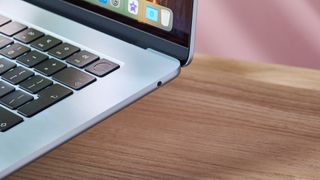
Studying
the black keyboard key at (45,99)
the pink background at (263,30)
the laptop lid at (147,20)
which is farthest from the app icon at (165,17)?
the pink background at (263,30)

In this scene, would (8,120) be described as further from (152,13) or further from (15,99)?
(152,13)

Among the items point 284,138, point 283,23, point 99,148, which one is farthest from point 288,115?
point 283,23

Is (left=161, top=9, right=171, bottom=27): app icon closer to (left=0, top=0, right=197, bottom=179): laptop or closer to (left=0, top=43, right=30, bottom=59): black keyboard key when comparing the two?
(left=0, top=0, right=197, bottom=179): laptop

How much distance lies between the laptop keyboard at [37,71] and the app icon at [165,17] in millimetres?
56

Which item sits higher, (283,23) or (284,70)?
(284,70)

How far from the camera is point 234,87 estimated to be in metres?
0.67

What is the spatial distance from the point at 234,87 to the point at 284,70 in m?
0.07

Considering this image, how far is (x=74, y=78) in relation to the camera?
0.57 metres

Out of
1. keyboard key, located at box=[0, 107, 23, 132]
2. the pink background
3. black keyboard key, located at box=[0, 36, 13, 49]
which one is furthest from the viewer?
the pink background

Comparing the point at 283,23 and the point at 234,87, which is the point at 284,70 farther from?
the point at 283,23

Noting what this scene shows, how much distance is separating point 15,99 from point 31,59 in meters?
0.06

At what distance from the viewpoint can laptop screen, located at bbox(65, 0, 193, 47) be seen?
57 cm

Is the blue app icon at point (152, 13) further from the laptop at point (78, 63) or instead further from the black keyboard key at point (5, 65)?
the black keyboard key at point (5, 65)

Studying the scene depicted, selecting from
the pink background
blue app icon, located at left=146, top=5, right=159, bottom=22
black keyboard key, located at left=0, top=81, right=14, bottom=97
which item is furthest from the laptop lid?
the pink background
